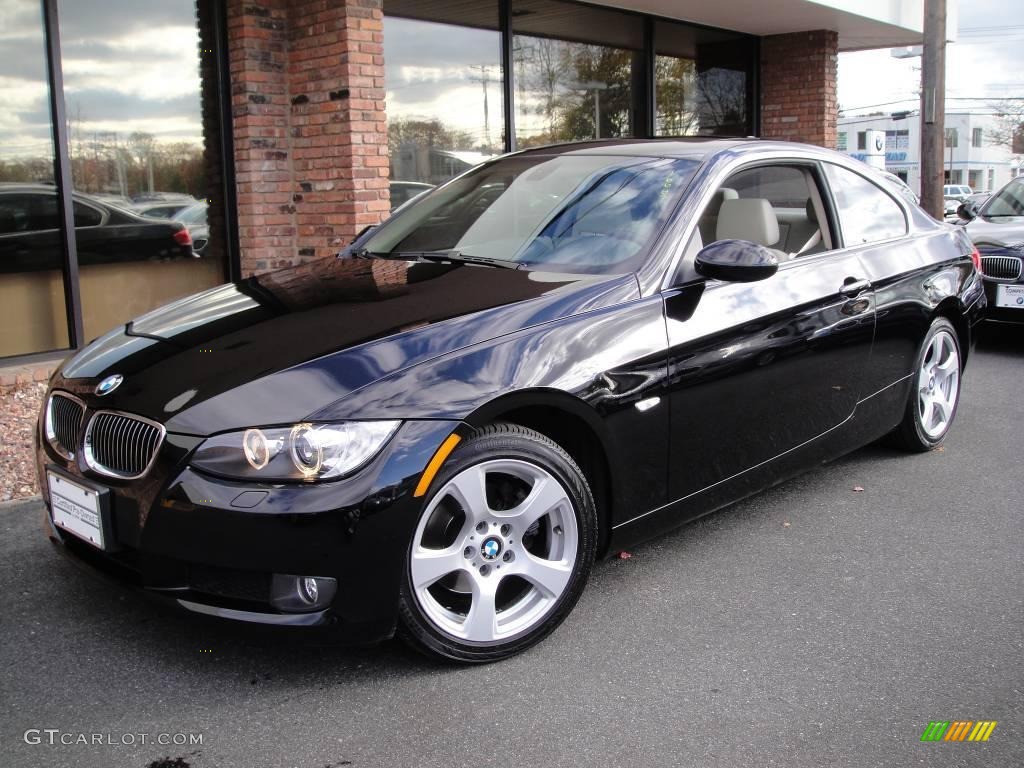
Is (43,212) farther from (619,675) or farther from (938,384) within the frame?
(938,384)

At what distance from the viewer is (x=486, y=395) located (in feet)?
9.49

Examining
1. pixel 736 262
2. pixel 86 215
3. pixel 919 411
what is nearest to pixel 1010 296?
pixel 919 411

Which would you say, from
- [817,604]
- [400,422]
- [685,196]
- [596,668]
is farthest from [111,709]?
[685,196]

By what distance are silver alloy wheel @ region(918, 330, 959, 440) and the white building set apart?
210 ft

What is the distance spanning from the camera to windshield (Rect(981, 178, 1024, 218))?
9.41 metres

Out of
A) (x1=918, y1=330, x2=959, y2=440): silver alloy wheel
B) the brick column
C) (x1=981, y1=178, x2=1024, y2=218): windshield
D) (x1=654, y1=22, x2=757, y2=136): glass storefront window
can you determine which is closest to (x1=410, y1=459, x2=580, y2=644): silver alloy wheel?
(x1=918, y1=330, x2=959, y2=440): silver alloy wheel

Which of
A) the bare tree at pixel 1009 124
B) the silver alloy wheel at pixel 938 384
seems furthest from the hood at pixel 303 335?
the bare tree at pixel 1009 124

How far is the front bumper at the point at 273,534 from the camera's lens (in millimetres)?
2605

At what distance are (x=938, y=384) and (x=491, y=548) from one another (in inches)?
130

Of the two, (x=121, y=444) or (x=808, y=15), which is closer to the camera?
(x=121, y=444)

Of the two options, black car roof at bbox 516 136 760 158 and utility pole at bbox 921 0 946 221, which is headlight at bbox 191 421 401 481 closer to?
black car roof at bbox 516 136 760 158

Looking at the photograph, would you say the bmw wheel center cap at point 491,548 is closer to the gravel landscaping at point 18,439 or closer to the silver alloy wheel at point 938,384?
the gravel landscaping at point 18,439

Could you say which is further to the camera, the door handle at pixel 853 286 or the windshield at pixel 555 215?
the door handle at pixel 853 286

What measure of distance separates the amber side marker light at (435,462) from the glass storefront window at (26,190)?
195 inches
